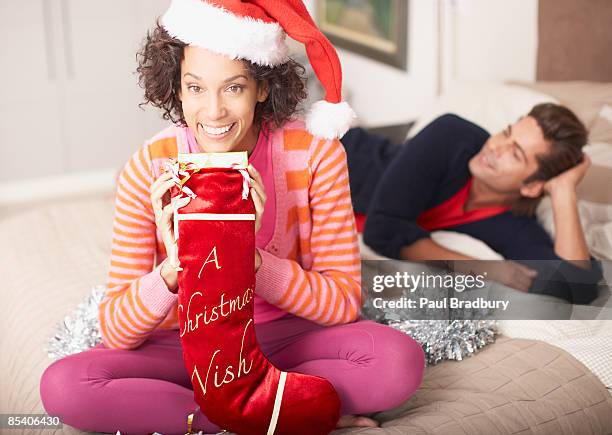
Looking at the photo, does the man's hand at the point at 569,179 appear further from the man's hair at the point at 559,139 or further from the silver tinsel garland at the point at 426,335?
the silver tinsel garland at the point at 426,335

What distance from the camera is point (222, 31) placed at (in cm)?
112

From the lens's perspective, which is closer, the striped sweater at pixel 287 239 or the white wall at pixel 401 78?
the striped sweater at pixel 287 239

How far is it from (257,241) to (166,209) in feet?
0.79

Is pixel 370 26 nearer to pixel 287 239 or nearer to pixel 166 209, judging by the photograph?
pixel 287 239

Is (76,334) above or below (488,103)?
below

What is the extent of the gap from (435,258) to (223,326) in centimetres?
71

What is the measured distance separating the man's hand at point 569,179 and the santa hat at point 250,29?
72cm

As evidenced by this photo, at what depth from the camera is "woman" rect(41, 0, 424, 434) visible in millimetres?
1154

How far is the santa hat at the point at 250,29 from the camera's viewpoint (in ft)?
3.69

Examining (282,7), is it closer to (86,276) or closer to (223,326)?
(223,326)

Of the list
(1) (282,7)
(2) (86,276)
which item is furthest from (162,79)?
(2) (86,276)

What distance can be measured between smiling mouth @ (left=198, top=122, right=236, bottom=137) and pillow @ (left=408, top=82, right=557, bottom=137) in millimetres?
970

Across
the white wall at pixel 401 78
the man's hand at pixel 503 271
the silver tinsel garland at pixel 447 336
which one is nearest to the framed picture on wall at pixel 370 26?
the white wall at pixel 401 78

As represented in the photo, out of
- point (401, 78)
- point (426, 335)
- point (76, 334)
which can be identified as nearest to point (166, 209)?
point (76, 334)
